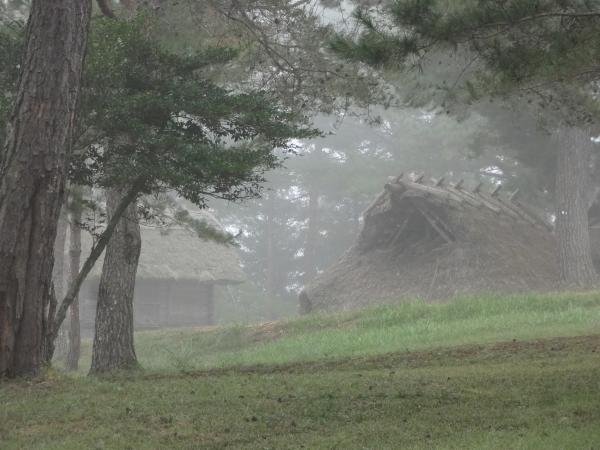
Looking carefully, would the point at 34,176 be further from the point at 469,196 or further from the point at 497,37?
the point at 469,196

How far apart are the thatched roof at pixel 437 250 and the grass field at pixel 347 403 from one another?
37.1ft

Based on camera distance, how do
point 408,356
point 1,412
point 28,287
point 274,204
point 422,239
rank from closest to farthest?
point 1,412 < point 28,287 < point 408,356 < point 422,239 < point 274,204

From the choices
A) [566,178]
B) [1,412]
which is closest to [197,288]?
[566,178]

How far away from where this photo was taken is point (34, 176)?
336 inches

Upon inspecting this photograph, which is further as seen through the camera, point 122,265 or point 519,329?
point 519,329

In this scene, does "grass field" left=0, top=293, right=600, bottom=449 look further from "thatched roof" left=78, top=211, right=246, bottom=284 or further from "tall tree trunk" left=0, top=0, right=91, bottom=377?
"thatched roof" left=78, top=211, right=246, bottom=284

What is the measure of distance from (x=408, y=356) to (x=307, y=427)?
5.23 m

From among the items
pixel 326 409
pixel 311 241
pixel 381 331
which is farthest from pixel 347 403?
pixel 311 241

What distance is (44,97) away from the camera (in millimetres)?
8625

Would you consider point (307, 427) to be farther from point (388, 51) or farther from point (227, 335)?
point (227, 335)

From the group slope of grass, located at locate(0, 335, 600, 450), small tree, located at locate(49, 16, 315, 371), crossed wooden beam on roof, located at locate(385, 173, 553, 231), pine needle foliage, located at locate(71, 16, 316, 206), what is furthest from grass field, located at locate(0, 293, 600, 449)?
crossed wooden beam on roof, located at locate(385, 173, 553, 231)

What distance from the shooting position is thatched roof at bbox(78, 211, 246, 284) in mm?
32969

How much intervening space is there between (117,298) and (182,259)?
21773 mm

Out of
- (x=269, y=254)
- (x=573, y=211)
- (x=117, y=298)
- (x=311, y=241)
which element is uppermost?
(x=311, y=241)
